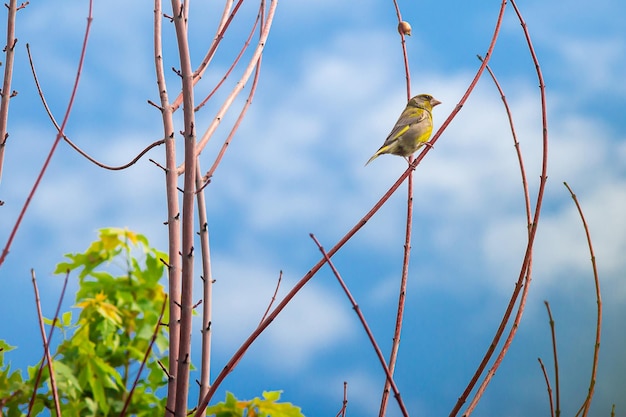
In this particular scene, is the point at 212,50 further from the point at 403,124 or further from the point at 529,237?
the point at 403,124

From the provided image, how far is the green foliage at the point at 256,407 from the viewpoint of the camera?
A: 82.5 inches

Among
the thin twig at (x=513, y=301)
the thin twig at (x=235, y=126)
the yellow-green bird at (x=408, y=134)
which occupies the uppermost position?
the yellow-green bird at (x=408, y=134)

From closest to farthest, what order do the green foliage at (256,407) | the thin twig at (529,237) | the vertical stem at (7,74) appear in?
1. the thin twig at (529,237)
2. the vertical stem at (7,74)
3. the green foliage at (256,407)

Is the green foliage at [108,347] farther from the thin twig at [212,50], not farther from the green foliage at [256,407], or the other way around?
the thin twig at [212,50]

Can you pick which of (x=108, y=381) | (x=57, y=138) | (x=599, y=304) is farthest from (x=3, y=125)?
(x=108, y=381)

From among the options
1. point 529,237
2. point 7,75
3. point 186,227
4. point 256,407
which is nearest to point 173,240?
point 186,227

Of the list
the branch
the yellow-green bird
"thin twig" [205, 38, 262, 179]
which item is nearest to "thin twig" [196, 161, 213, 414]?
"thin twig" [205, 38, 262, 179]

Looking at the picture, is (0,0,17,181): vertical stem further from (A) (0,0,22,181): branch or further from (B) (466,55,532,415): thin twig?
(B) (466,55,532,415): thin twig

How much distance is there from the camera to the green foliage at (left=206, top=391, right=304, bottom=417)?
2096mm

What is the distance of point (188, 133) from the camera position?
1171 millimetres

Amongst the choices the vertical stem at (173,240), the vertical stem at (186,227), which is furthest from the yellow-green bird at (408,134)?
the vertical stem at (186,227)

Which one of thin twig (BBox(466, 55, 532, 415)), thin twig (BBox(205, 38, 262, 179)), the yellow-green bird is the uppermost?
the yellow-green bird

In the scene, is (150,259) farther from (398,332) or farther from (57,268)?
(398,332)

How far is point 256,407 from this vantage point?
2170 mm
